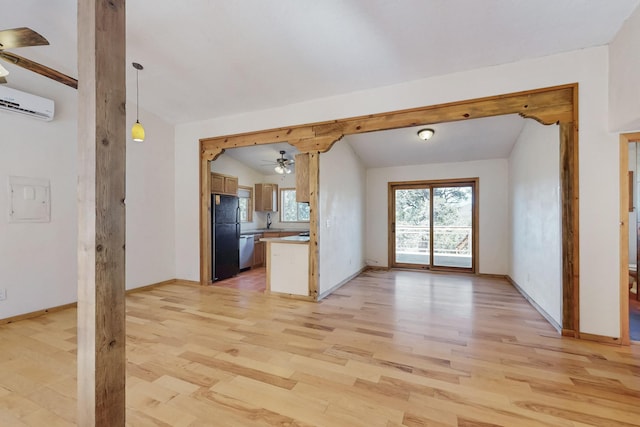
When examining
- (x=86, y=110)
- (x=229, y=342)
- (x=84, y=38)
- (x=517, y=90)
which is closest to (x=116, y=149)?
(x=86, y=110)

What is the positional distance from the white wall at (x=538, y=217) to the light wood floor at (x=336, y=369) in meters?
0.40

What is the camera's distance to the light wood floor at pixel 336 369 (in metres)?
1.65

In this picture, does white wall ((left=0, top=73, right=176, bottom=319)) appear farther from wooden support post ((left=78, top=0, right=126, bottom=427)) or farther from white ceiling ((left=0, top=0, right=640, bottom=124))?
wooden support post ((left=78, top=0, right=126, bottom=427))

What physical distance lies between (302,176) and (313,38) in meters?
1.81

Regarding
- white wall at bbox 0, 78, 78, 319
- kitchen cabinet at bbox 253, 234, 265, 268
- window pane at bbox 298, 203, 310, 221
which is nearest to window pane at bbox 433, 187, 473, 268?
window pane at bbox 298, 203, 310, 221

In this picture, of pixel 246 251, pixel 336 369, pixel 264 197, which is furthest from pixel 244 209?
pixel 336 369

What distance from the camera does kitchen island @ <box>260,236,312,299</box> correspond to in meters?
4.03

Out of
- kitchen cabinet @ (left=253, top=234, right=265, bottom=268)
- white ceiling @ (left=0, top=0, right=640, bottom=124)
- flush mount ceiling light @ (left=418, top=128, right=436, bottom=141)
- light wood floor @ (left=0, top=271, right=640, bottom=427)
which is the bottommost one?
light wood floor @ (left=0, top=271, right=640, bottom=427)

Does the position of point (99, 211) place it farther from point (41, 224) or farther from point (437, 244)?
point (437, 244)

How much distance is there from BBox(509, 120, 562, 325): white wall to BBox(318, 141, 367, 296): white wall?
2745 mm

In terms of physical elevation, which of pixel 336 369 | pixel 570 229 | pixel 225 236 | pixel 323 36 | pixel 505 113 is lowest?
pixel 336 369

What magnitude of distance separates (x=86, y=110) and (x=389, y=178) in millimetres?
5707

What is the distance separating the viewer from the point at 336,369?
7.01 feet

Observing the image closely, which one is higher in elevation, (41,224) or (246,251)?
(41,224)
